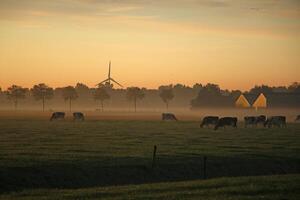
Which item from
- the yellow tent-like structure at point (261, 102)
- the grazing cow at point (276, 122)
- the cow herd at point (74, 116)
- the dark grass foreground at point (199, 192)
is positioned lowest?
the dark grass foreground at point (199, 192)

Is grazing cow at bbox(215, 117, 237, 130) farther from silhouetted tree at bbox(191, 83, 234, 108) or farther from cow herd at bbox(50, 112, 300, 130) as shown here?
silhouetted tree at bbox(191, 83, 234, 108)

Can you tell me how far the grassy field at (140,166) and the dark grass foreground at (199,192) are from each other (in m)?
0.04

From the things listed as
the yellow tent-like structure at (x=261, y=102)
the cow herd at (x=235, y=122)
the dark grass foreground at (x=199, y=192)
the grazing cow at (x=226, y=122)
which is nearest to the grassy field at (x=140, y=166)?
the dark grass foreground at (x=199, y=192)

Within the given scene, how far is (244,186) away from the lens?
2275 centimetres

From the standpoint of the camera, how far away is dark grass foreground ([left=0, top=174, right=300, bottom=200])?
20438mm

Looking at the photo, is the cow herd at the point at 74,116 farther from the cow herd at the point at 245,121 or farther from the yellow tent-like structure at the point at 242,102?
the yellow tent-like structure at the point at 242,102

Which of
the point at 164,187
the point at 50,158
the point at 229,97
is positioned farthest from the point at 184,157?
the point at 229,97

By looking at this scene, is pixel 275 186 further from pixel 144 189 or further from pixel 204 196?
pixel 144 189

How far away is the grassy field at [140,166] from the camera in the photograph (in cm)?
2295

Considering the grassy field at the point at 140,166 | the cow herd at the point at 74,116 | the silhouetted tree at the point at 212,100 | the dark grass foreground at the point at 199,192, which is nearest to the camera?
the dark grass foreground at the point at 199,192

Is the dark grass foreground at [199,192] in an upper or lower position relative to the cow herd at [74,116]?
lower

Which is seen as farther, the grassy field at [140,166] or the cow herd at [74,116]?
the cow herd at [74,116]

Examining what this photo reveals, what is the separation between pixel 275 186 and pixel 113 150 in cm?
1626

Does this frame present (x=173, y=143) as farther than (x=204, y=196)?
Yes
